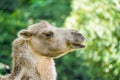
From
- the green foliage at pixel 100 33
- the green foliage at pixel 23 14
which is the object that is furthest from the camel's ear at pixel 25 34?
the green foliage at pixel 23 14

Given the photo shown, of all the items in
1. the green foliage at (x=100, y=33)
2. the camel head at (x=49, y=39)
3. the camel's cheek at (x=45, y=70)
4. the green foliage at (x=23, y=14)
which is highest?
the green foliage at (x=23, y=14)

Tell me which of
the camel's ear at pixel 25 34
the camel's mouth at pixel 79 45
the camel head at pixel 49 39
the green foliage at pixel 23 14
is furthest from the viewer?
the green foliage at pixel 23 14

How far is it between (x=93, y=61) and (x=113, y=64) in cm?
252

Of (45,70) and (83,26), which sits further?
(83,26)

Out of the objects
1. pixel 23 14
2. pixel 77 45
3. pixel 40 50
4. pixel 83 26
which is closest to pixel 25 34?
pixel 40 50

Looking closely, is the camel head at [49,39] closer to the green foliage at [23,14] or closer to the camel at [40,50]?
the camel at [40,50]

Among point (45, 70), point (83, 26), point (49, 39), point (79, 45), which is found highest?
point (83, 26)

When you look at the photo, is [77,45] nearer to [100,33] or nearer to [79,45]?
[79,45]

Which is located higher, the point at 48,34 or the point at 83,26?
the point at 83,26

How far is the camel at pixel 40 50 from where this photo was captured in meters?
7.92

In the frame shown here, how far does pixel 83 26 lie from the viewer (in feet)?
52.5

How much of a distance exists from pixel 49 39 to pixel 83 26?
795 centimetres

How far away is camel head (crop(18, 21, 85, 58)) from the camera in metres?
7.94

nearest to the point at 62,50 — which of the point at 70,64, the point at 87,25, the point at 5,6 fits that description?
the point at 87,25
